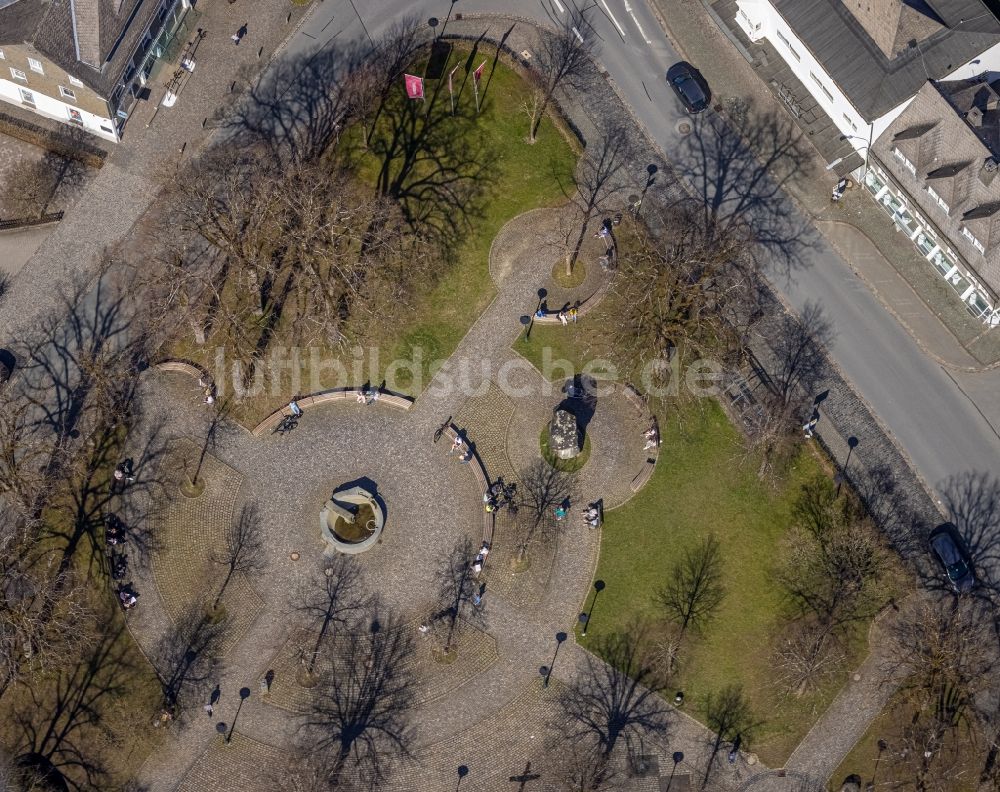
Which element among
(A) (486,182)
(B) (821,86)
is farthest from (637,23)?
(A) (486,182)

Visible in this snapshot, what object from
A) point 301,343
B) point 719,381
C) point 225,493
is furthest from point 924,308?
point 225,493

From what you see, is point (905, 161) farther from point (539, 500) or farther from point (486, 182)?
point (539, 500)

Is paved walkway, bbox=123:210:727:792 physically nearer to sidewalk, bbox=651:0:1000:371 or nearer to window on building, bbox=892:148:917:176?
sidewalk, bbox=651:0:1000:371

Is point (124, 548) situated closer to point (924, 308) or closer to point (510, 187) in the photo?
point (510, 187)

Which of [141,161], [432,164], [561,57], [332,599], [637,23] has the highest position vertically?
[141,161]

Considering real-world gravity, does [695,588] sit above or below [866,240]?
below

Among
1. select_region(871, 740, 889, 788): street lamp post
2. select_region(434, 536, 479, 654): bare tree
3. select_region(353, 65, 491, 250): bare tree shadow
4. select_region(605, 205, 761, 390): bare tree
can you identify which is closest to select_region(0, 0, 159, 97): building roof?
select_region(353, 65, 491, 250): bare tree shadow

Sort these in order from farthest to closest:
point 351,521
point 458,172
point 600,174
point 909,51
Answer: point 458,172 → point 600,174 → point 909,51 → point 351,521

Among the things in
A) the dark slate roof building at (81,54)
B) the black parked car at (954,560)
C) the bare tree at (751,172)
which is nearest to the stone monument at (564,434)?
the bare tree at (751,172)
